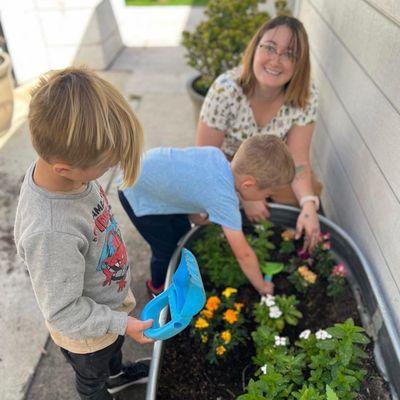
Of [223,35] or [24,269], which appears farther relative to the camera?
[223,35]

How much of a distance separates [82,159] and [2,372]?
1.42 meters

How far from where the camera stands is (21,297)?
228 cm

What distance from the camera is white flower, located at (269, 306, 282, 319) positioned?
1748 mm

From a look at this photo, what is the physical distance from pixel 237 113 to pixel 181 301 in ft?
3.97

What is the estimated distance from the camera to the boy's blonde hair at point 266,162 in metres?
1.60

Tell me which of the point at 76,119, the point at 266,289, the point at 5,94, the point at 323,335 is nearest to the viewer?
the point at 76,119

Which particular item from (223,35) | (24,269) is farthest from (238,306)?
(223,35)

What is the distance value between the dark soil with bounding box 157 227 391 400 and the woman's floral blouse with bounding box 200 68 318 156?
89cm

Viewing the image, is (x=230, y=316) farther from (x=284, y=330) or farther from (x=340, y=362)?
(x=340, y=362)

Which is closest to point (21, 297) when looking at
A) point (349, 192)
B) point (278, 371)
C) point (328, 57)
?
point (278, 371)

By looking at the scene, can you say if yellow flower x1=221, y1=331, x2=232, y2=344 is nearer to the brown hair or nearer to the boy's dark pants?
the boy's dark pants

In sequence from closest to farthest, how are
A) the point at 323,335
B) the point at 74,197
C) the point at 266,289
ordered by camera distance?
the point at 74,197, the point at 323,335, the point at 266,289

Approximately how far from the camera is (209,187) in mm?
1693

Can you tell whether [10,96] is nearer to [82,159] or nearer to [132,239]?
[132,239]
